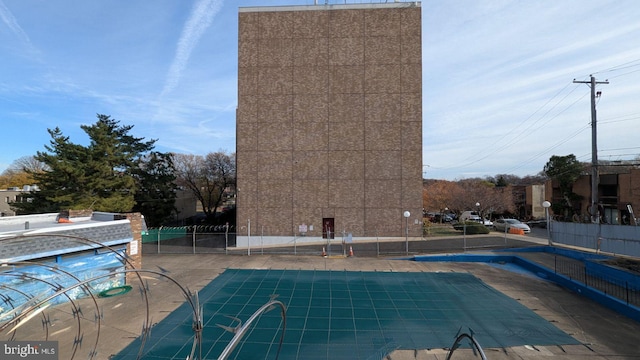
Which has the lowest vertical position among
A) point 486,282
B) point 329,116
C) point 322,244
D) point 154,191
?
point 322,244

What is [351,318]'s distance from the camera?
31.9 feet

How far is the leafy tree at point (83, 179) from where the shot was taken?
23562 mm

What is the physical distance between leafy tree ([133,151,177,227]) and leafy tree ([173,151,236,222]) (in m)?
9.43

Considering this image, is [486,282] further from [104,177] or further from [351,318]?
[104,177]

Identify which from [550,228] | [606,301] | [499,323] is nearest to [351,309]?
[499,323]

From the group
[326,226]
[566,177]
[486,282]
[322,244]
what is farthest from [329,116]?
[566,177]

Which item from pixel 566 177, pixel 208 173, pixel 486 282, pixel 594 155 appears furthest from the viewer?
pixel 208 173

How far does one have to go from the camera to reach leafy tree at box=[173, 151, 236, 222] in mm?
43125

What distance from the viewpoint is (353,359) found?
734 cm

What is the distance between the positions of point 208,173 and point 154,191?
11.4 metres

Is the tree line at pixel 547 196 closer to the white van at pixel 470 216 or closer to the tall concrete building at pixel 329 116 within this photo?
the white van at pixel 470 216

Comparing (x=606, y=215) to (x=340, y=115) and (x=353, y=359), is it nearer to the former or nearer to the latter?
(x=340, y=115)

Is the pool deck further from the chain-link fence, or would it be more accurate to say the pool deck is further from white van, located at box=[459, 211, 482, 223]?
white van, located at box=[459, 211, 482, 223]

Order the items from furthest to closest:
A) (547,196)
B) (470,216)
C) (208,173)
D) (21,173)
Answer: (21,173) → (470,216) → (208,173) → (547,196)
